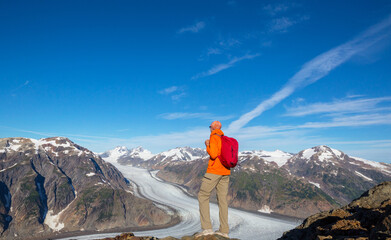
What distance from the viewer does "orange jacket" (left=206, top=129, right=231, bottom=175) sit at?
8234 mm

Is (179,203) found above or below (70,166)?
below

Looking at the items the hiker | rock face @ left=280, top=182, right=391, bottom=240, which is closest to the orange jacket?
the hiker

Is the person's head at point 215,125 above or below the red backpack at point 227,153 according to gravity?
above

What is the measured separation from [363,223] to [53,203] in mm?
181640

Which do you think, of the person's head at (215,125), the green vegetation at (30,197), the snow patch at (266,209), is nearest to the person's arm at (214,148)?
the person's head at (215,125)

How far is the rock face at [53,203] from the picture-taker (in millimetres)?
129138

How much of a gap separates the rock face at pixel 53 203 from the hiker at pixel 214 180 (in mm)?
→ 147261

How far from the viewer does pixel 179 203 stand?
193625 millimetres

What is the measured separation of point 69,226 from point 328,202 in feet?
654

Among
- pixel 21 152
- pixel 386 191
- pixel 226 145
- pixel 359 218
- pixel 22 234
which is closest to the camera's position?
pixel 359 218

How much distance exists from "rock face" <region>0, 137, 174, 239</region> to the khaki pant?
147180 mm

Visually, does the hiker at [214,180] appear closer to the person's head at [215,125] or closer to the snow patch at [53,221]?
the person's head at [215,125]

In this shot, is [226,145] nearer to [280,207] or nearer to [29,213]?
[29,213]

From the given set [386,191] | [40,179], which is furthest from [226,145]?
[40,179]
